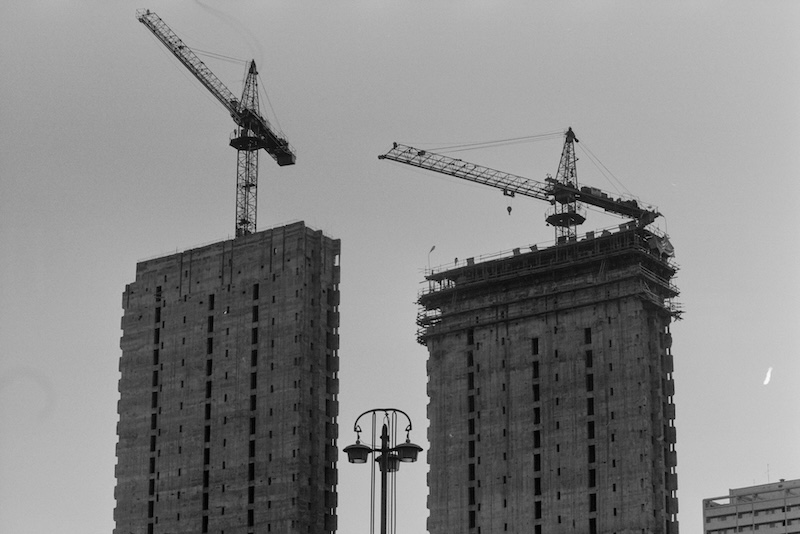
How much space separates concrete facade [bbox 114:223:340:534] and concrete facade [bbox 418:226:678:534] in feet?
77.9

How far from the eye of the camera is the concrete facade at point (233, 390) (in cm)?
17688

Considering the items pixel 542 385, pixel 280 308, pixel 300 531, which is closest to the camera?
pixel 300 531

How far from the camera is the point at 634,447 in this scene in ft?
607

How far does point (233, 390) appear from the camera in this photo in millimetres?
183625

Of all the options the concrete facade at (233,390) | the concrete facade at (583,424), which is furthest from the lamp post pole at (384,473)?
the concrete facade at (583,424)

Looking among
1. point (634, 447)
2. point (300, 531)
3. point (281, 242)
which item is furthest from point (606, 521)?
point (281, 242)

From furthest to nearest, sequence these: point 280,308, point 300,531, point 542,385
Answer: point 542,385 < point 280,308 < point 300,531

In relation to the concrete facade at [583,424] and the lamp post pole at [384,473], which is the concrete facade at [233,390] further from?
the lamp post pole at [384,473]

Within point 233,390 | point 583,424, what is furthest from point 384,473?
point 583,424

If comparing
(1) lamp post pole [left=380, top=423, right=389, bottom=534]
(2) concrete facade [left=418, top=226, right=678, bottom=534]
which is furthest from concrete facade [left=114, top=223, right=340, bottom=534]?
(1) lamp post pole [left=380, top=423, right=389, bottom=534]

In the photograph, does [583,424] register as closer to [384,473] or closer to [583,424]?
[583,424]

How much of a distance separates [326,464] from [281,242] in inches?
1022

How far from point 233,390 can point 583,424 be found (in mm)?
39791

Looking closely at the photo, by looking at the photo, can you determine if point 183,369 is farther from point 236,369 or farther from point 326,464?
point 326,464
